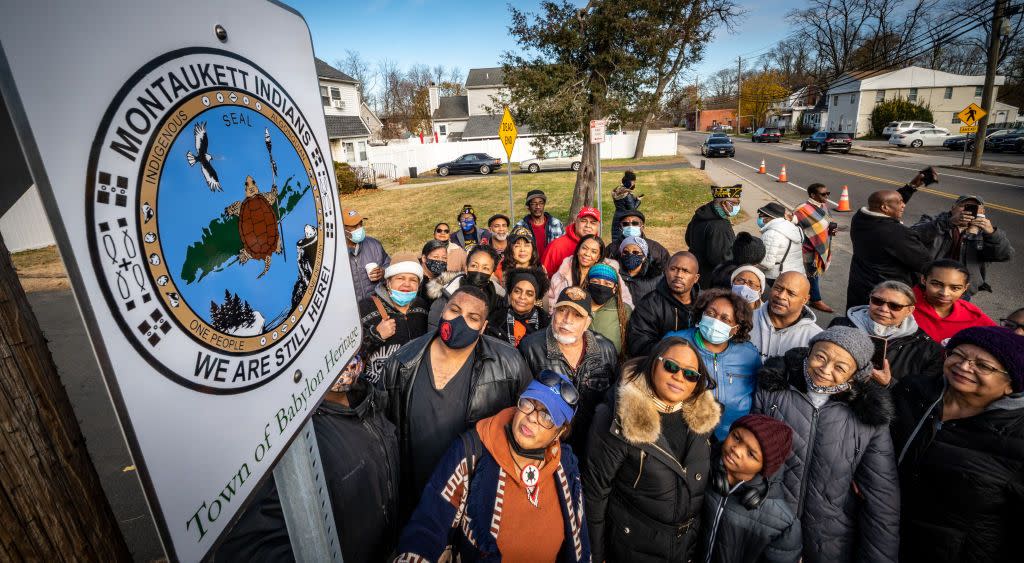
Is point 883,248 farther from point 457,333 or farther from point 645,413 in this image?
point 457,333

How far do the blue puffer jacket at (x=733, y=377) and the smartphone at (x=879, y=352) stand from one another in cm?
70

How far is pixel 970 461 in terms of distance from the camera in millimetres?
2301

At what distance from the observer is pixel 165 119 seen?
677mm

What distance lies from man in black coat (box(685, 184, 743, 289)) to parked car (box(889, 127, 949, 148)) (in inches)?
1488

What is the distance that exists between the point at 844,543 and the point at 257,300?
3272 mm

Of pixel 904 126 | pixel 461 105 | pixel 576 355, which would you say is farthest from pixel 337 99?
pixel 904 126

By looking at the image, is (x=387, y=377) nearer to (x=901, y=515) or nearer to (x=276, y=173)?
(x=276, y=173)

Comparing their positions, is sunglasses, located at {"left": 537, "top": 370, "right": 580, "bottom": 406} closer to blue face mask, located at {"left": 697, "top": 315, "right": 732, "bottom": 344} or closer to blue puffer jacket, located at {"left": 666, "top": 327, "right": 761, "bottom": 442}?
blue puffer jacket, located at {"left": 666, "top": 327, "right": 761, "bottom": 442}

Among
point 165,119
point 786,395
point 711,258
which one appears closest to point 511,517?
point 786,395

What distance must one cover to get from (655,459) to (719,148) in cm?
3357

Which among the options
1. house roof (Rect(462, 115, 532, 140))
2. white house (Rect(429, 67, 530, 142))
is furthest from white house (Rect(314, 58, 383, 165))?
white house (Rect(429, 67, 530, 142))

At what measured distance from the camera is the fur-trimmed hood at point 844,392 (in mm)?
2467

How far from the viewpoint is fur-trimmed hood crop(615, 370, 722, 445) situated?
7.95ft

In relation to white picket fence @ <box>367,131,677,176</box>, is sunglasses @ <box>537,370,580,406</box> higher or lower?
lower
